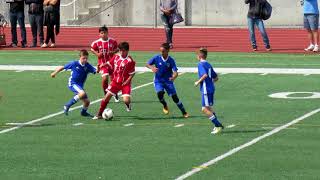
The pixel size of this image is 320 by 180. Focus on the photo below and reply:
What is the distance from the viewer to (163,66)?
23.0 metres

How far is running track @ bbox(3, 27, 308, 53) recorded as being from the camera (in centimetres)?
3803

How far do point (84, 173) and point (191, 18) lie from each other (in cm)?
3082

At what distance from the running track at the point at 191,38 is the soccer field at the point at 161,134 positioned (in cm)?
812

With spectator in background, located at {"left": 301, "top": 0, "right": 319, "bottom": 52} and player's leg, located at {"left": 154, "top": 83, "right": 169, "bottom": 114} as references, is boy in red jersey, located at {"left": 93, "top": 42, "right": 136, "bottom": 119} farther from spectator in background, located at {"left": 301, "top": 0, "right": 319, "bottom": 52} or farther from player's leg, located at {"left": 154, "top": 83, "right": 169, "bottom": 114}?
spectator in background, located at {"left": 301, "top": 0, "right": 319, "bottom": 52}

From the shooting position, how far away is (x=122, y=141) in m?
19.5

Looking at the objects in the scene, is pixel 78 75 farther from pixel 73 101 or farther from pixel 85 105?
pixel 85 105

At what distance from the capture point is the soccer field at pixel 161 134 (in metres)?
16.8

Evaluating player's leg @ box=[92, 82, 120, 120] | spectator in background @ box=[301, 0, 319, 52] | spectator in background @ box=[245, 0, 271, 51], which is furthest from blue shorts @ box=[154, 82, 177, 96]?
spectator in background @ box=[245, 0, 271, 51]

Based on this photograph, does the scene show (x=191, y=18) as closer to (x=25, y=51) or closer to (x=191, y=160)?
(x=25, y=51)

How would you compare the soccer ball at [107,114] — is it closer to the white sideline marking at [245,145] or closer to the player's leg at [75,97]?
the player's leg at [75,97]

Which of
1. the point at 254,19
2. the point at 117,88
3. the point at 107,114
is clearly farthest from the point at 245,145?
the point at 254,19

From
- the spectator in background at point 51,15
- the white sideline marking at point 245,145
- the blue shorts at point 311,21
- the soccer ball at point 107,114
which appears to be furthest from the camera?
the spectator in background at point 51,15

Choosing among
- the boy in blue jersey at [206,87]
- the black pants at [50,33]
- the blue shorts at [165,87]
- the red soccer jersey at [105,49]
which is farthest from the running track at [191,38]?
the boy in blue jersey at [206,87]

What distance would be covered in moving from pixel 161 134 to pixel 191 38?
2127 cm
